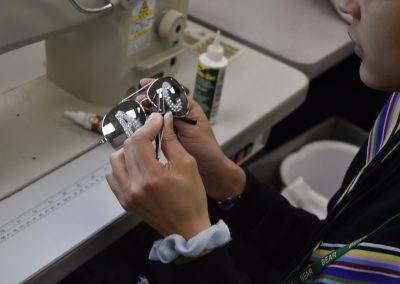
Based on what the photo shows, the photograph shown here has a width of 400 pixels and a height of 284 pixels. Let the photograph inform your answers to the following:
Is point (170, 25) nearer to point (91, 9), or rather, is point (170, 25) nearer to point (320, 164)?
point (91, 9)

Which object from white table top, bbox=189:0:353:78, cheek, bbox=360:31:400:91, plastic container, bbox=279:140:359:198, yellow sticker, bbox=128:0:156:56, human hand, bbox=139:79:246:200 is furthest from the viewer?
plastic container, bbox=279:140:359:198

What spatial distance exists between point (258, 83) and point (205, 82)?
24 cm

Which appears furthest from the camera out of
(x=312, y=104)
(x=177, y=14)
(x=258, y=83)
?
(x=312, y=104)

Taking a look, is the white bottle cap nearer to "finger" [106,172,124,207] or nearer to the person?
the person

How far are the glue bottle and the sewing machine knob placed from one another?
0.30 ft

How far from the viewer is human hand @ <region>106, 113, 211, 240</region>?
62 cm

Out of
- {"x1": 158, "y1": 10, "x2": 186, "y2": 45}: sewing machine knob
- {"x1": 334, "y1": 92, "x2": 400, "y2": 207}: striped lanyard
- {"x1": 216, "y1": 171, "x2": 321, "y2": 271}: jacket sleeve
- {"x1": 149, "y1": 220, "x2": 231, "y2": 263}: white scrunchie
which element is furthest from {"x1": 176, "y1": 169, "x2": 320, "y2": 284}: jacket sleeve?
{"x1": 158, "y1": 10, "x2": 186, "y2": 45}: sewing machine knob

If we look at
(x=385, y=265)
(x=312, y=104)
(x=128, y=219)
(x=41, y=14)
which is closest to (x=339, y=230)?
(x=385, y=265)

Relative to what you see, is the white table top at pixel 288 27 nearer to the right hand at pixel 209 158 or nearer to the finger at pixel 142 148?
the right hand at pixel 209 158

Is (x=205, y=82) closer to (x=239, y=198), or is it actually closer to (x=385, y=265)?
(x=239, y=198)

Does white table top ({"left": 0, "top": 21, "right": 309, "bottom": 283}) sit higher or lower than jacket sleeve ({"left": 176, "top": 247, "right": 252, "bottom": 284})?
lower

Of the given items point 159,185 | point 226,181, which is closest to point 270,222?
point 226,181

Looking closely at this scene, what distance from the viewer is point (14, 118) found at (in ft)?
2.93

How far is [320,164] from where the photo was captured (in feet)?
5.10
